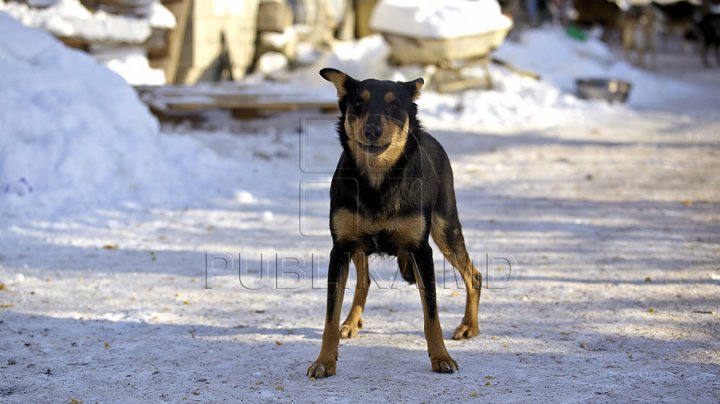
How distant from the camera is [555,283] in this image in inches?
229

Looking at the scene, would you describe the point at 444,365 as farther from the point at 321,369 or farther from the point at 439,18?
the point at 439,18

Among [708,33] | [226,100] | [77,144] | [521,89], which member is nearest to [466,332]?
[77,144]

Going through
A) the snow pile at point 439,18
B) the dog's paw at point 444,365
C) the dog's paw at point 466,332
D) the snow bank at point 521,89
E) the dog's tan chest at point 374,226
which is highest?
the snow pile at point 439,18

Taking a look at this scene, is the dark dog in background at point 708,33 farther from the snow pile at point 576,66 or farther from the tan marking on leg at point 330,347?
the tan marking on leg at point 330,347

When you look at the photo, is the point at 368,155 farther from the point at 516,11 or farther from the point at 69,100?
the point at 516,11

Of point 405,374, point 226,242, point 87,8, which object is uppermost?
point 87,8

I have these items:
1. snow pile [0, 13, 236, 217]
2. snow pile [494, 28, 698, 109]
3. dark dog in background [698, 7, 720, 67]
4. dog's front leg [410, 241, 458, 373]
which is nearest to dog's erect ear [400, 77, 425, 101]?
dog's front leg [410, 241, 458, 373]

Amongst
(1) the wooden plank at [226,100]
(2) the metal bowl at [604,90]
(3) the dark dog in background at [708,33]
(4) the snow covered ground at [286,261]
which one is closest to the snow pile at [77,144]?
(4) the snow covered ground at [286,261]

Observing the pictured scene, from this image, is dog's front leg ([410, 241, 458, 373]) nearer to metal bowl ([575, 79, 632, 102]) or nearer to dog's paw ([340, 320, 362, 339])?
dog's paw ([340, 320, 362, 339])

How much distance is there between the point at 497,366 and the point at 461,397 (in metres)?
0.50

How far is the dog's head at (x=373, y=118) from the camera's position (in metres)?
4.10

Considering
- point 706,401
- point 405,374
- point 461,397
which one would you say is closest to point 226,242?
point 405,374

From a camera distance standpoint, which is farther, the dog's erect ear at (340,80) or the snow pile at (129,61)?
the snow pile at (129,61)

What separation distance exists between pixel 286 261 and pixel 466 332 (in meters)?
2.12
